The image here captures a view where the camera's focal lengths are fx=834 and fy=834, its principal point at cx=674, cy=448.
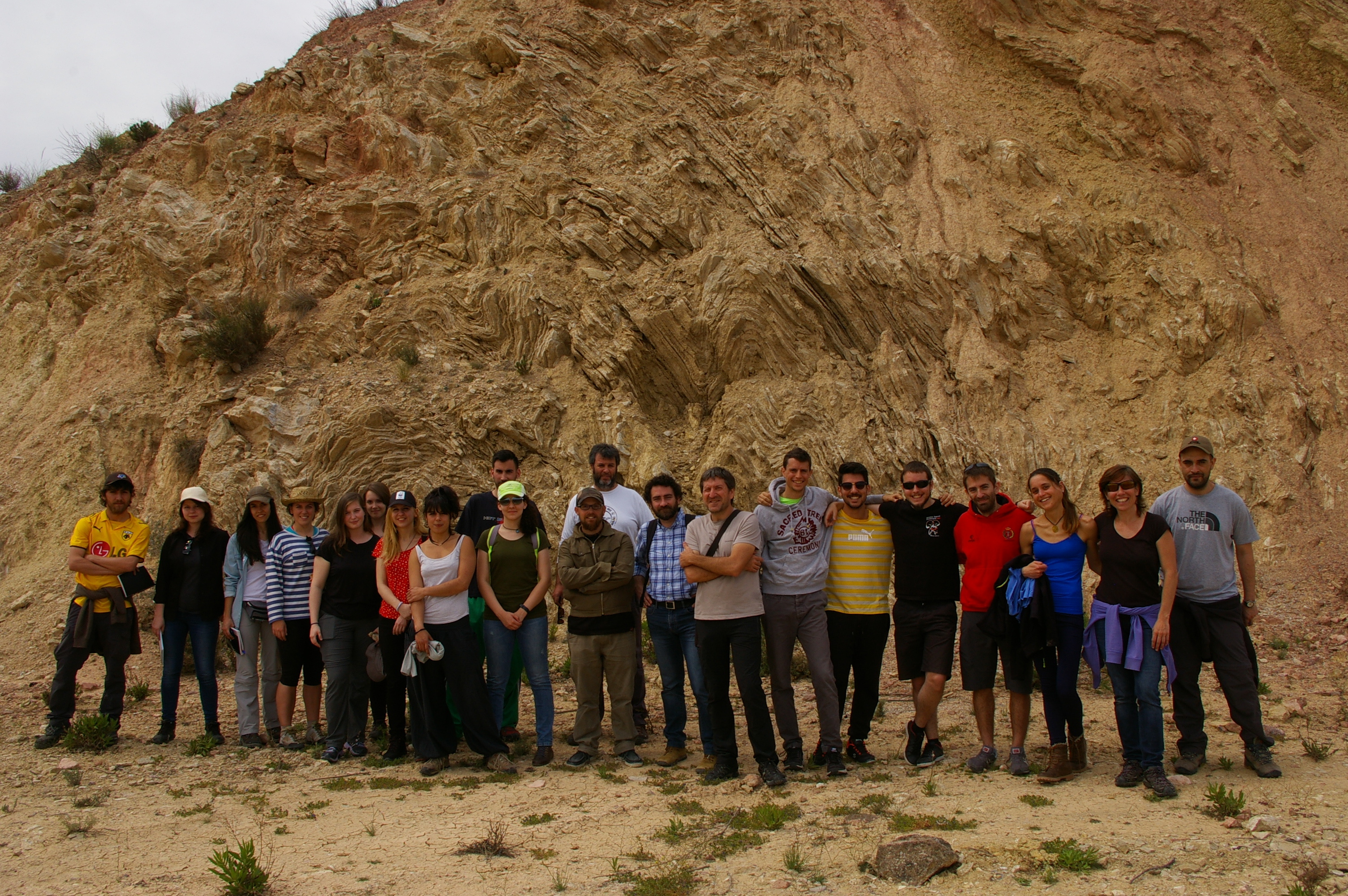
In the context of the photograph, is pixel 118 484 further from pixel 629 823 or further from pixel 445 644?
pixel 629 823

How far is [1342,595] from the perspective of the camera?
8617 mm

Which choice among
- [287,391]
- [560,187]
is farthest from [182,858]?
[560,187]

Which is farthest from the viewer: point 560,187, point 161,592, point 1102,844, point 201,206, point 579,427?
point 201,206

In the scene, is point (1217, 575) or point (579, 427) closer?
point (1217, 575)

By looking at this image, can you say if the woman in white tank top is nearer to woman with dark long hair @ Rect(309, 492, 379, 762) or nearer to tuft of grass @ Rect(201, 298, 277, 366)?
woman with dark long hair @ Rect(309, 492, 379, 762)

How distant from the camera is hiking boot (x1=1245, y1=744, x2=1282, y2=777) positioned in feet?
16.2

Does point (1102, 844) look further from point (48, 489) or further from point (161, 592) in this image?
point (48, 489)

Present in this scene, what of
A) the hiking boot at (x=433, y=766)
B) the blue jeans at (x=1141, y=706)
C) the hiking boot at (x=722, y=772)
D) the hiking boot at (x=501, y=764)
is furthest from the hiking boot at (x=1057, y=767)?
the hiking boot at (x=433, y=766)

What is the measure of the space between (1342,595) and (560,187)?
11.3 meters

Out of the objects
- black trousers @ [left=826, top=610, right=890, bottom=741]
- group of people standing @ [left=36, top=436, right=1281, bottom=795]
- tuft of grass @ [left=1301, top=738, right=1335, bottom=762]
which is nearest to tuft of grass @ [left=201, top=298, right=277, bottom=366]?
group of people standing @ [left=36, top=436, right=1281, bottom=795]

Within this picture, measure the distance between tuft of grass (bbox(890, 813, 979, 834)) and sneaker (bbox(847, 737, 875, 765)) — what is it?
1126mm

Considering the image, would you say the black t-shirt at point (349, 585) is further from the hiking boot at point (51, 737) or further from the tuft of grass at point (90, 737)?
the hiking boot at point (51, 737)

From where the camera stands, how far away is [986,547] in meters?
5.31

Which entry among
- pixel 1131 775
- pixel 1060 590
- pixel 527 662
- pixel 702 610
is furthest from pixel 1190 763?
pixel 527 662
